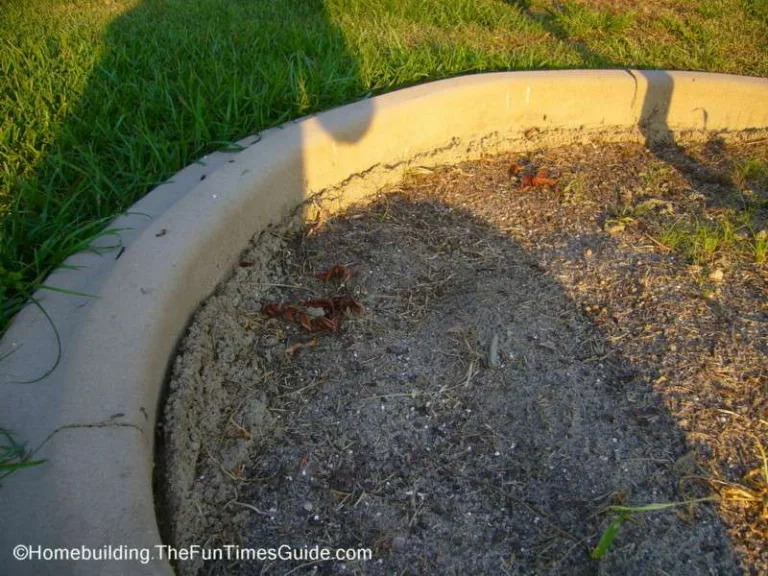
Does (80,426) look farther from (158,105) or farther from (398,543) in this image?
(158,105)

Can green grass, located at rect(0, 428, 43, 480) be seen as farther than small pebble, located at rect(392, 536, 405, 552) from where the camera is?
No

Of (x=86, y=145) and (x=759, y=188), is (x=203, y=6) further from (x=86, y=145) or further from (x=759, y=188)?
(x=759, y=188)

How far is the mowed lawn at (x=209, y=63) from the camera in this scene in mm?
2166

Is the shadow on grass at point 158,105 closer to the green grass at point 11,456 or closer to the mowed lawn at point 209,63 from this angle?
the mowed lawn at point 209,63

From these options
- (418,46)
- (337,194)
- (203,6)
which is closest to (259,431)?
(337,194)

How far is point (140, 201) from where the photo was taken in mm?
2098

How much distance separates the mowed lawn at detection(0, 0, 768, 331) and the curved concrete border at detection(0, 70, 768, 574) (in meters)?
0.16

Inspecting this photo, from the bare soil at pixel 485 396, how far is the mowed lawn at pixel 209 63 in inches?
19.6

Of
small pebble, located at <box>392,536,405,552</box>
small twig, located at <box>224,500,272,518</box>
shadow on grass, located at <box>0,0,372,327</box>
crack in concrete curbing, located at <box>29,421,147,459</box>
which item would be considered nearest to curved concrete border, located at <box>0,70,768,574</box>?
crack in concrete curbing, located at <box>29,421,147,459</box>

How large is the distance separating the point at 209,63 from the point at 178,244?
1.35 metres

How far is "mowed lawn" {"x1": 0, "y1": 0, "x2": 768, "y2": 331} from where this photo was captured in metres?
2.17

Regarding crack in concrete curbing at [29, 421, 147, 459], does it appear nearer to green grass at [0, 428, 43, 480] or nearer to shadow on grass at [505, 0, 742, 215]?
green grass at [0, 428, 43, 480]

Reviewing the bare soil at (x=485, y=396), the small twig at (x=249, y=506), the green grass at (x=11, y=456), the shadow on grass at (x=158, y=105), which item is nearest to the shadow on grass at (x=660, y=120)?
the bare soil at (x=485, y=396)

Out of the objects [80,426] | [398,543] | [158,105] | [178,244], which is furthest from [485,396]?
[158,105]
